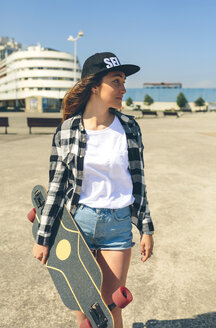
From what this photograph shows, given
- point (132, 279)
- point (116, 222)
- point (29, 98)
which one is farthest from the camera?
point (29, 98)

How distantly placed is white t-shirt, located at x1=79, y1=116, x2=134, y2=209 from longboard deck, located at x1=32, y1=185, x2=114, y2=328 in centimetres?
20

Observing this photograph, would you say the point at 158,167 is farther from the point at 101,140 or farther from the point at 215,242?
the point at 101,140

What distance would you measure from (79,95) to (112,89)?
25cm

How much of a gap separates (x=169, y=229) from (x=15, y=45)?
167762mm

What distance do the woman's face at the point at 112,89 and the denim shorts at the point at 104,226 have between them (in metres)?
0.66

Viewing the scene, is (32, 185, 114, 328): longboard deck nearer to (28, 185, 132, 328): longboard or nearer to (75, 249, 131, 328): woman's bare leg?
(28, 185, 132, 328): longboard

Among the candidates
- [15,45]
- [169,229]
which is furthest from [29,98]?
[169,229]

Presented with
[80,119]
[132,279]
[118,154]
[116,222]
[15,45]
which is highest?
[15,45]

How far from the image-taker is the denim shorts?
1.78 metres

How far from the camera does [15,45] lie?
500 feet

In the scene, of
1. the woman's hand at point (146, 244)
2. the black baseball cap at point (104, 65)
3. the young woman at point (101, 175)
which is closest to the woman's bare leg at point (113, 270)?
the young woman at point (101, 175)

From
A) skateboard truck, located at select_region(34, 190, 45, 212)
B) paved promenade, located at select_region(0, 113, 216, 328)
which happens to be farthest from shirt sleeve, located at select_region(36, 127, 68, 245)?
paved promenade, located at select_region(0, 113, 216, 328)

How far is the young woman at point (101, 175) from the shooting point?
5.90ft

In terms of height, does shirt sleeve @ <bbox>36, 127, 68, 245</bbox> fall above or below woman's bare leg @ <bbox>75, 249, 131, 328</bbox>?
above
